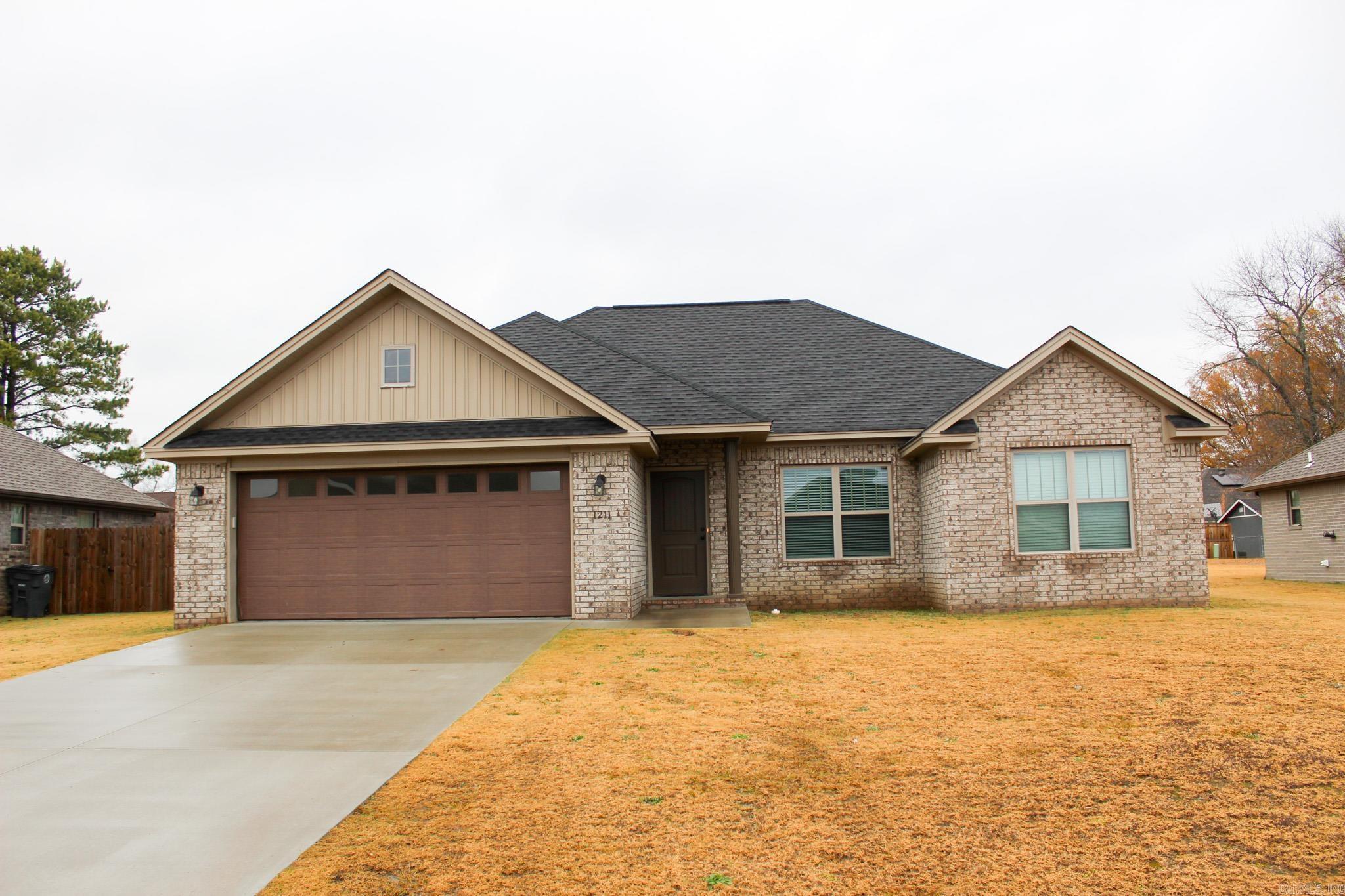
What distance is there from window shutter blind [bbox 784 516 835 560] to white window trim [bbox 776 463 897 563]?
35 millimetres

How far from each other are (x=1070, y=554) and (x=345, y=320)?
1135 cm

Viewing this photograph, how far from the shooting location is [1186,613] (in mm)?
12891

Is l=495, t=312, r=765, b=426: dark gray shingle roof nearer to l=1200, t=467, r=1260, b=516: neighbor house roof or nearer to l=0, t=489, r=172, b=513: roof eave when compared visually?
l=0, t=489, r=172, b=513: roof eave

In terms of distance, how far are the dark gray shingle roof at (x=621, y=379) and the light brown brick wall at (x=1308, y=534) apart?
14.0 meters

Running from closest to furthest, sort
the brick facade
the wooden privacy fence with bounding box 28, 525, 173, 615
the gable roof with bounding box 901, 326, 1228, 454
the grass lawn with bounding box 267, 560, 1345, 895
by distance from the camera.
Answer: the grass lawn with bounding box 267, 560, 1345, 895 → the gable roof with bounding box 901, 326, 1228, 454 → the brick facade → the wooden privacy fence with bounding box 28, 525, 173, 615

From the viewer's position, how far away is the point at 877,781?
17.1 feet

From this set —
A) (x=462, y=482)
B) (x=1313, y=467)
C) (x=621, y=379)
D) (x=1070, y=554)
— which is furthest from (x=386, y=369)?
(x=1313, y=467)

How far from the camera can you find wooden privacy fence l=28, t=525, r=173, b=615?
18703 mm

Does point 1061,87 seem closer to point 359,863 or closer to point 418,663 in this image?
point 418,663

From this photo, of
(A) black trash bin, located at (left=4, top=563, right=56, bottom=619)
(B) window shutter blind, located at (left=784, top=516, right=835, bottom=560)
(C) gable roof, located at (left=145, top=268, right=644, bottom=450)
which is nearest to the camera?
(C) gable roof, located at (left=145, top=268, right=644, bottom=450)

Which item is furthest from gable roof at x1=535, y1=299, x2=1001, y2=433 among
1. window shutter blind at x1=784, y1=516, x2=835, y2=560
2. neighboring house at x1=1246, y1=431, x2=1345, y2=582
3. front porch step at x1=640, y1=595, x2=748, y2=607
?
neighboring house at x1=1246, y1=431, x2=1345, y2=582

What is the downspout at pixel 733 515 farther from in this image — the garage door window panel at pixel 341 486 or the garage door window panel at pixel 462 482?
the garage door window panel at pixel 341 486

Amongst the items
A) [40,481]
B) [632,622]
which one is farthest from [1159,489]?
[40,481]

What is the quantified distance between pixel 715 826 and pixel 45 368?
34367 mm
